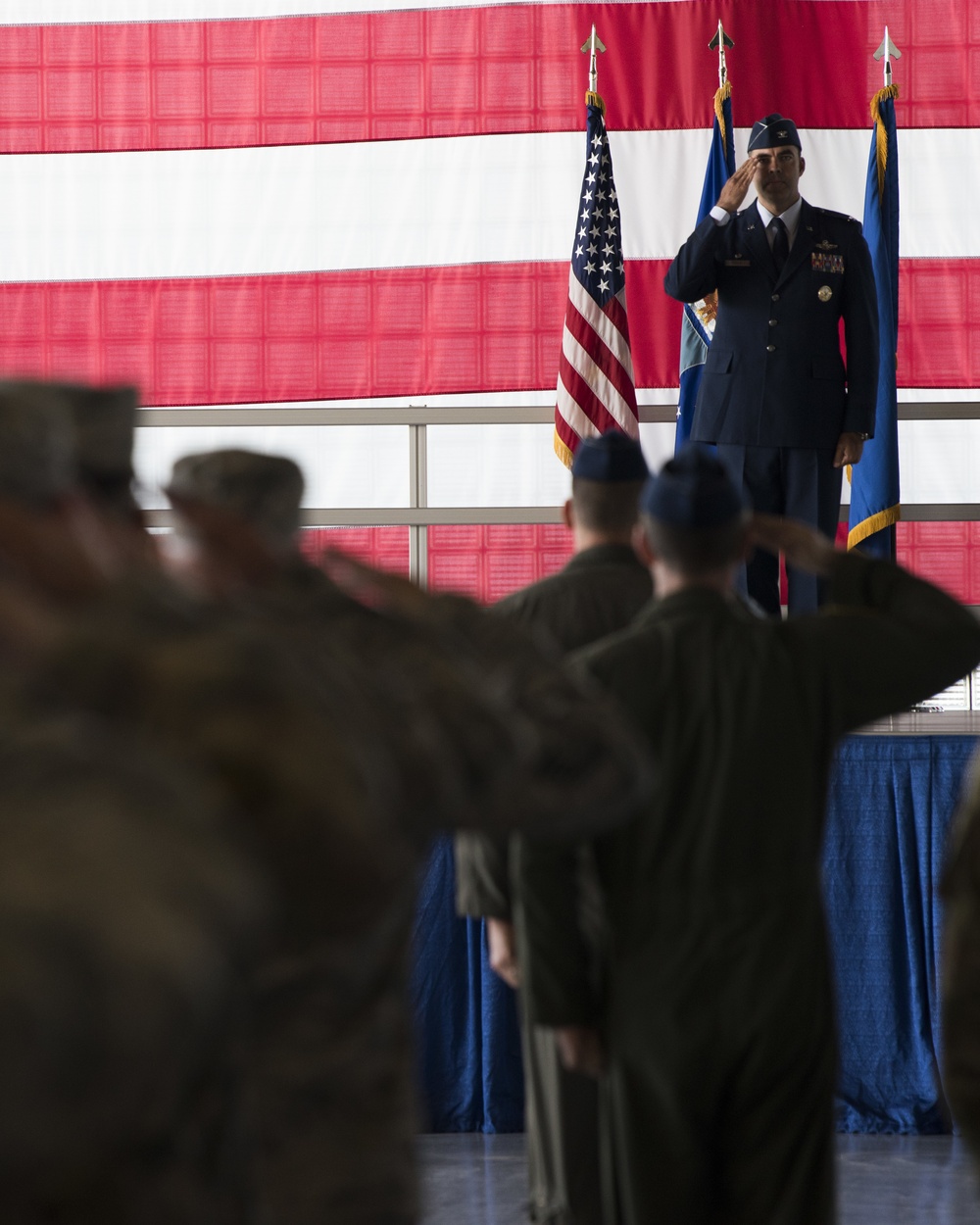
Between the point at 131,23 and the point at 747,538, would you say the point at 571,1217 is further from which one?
the point at 131,23

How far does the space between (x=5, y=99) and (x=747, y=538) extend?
5.03 metres

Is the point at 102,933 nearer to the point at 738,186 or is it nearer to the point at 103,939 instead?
the point at 103,939

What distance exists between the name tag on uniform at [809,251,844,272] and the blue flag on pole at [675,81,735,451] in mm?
398

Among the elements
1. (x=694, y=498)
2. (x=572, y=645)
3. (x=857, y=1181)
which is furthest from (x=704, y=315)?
(x=694, y=498)

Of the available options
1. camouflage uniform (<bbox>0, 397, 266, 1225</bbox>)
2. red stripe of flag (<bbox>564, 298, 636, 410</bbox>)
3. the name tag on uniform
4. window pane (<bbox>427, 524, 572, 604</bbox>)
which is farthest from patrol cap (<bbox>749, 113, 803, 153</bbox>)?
camouflage uniform (<bbox>0, 397, 266, 1225</bbox>)

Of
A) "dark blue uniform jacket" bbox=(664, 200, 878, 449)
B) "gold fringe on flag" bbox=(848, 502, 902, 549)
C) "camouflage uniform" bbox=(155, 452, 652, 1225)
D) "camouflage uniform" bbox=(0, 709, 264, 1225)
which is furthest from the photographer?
"gold fringe on flag" bbox=(848, 502, 902, 549)

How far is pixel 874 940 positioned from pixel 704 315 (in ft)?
6.31

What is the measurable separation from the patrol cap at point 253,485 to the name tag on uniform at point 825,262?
3.08 meters

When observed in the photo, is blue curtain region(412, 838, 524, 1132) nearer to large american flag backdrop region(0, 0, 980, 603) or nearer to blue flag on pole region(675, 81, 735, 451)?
blue flag on pole region(675, 81, 735, 451)

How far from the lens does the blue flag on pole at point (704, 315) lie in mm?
4957

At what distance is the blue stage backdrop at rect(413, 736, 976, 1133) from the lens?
14.3 ft

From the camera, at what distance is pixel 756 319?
446 centimetres

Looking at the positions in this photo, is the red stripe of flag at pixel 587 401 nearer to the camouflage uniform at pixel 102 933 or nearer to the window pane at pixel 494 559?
the window pane at pixel 494 559

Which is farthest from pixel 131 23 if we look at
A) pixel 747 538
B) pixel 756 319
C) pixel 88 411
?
pixel 88 411
